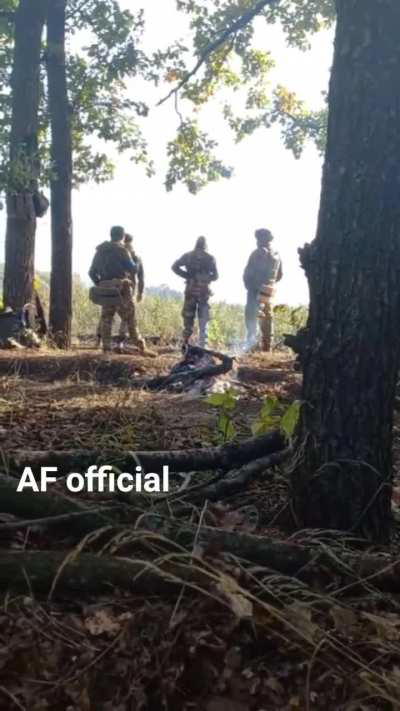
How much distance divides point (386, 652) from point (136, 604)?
69cm

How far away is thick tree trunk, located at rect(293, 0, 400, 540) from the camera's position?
235 centimetres

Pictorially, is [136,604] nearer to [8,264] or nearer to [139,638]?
[139,638]

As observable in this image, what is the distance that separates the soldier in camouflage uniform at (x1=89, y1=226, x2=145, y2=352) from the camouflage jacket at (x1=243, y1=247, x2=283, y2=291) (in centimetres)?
234

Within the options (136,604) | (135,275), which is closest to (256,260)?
(135,275)

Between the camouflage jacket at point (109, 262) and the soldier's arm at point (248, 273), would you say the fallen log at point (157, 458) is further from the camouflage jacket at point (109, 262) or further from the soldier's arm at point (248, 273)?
the soldier's arm at point (248, 273)

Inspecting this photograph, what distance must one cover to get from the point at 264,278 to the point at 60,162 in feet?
13.0

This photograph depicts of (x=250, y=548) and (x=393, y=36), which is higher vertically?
(x=393, y=36)

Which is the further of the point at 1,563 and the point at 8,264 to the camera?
the point at 8,264

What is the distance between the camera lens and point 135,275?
32.7ft

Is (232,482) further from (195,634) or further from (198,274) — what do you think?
(198,274)

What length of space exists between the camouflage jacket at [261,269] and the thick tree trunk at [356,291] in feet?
27.9

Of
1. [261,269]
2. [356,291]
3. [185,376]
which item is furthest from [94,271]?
[356,291]

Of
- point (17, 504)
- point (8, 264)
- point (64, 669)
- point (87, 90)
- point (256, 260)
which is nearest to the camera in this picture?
point (64, 669)

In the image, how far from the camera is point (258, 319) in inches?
456
